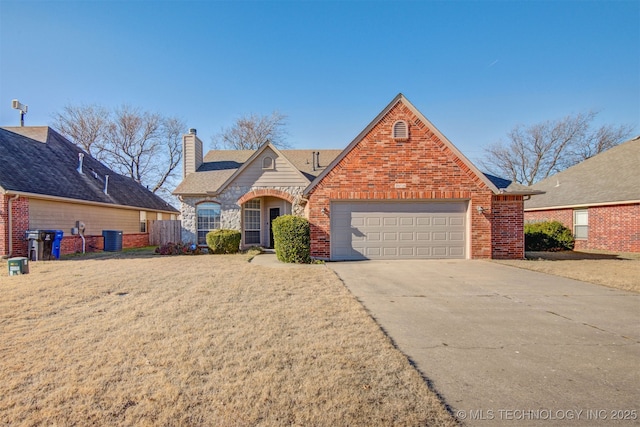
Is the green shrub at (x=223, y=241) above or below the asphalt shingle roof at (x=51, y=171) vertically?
below

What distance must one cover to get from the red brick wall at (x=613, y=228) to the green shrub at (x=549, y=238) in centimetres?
112

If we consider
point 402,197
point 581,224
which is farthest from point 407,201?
point 581,224

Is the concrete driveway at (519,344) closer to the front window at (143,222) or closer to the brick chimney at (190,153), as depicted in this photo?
the brick chimney at (190,153)

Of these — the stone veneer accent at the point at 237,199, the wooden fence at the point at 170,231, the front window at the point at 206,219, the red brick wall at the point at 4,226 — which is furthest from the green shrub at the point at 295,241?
the red brick wall at the point at 4,226

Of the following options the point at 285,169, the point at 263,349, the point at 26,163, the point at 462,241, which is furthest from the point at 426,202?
the point at 26,163

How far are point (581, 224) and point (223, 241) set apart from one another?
18533 mm

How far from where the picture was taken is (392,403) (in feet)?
9.37

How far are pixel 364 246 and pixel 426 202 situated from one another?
2888 mm

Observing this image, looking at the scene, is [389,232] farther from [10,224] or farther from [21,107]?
[21,107]

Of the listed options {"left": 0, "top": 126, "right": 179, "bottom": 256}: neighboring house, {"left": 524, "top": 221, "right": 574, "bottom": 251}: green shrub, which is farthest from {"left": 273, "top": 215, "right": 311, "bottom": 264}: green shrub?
{"left": 524, "top": 221, "right": 574, "bottom": 251}: green shrub

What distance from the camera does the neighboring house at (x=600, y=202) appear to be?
15.7 metres

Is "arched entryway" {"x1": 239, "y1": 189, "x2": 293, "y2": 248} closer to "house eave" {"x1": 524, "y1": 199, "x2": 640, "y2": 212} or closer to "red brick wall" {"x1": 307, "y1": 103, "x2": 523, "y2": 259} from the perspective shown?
"red brick wall" {"x1": 307, "y1": 103, "x2": 523, "y2": 259}

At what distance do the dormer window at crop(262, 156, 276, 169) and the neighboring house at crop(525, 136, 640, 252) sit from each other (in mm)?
13769

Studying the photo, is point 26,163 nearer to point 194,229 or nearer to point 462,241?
point 194,229
